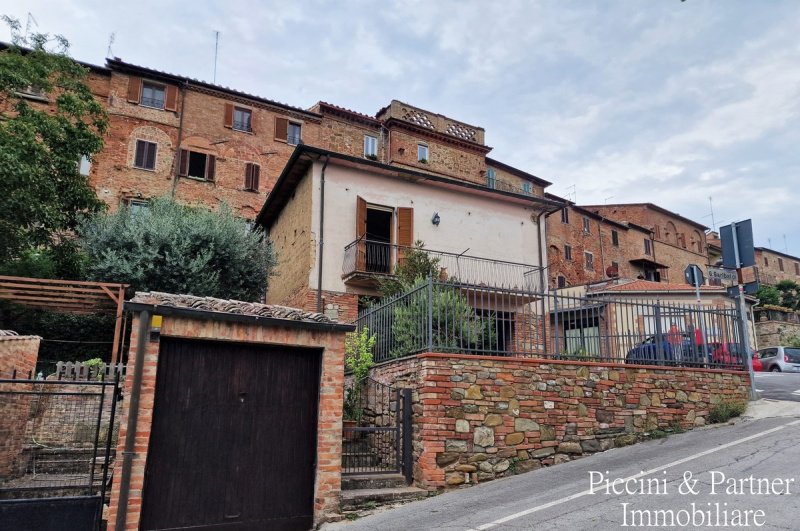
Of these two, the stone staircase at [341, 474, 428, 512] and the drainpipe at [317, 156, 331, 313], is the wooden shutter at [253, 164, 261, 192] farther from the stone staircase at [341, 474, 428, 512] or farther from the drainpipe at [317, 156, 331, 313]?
the stone staircase at [341, 474, 428, 512]

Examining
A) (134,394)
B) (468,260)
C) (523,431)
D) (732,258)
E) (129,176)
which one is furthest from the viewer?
(129,176)

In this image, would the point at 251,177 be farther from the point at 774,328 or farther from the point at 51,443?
the point at 774,328

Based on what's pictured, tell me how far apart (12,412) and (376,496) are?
4.89 m

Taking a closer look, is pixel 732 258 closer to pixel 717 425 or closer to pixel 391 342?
pixel 717 425

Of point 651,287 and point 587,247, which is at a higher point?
point 587,247

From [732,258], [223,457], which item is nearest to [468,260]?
[732,258]

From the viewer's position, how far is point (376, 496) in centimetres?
683

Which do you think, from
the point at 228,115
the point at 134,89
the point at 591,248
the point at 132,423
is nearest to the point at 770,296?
the point at 591,248

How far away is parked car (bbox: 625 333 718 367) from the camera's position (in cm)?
952

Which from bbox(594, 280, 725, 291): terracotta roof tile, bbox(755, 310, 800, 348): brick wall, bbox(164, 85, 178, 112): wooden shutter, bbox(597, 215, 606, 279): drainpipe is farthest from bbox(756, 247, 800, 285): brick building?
bbox(164, 85, 178, 112): wooden shutter

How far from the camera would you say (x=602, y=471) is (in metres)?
7.31

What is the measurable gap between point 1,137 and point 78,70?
154 inches

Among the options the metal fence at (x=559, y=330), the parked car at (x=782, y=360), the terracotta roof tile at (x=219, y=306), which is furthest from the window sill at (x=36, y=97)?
the parked car at (x=782, y=360)

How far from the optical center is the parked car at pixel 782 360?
23.1 metres
